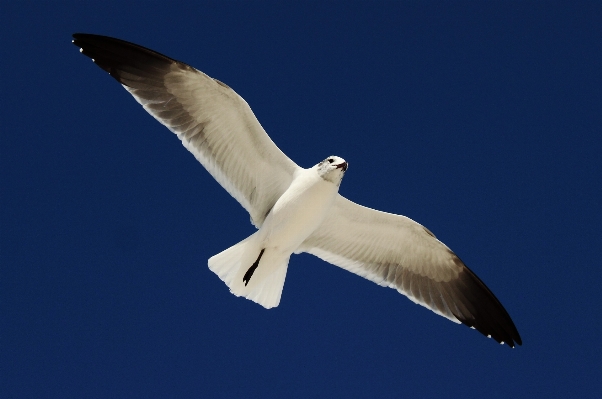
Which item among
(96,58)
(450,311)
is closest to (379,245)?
(450,311)

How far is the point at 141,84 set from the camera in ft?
24.4

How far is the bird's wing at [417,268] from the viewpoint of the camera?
8.31m

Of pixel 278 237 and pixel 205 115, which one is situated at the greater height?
pixel 205 115

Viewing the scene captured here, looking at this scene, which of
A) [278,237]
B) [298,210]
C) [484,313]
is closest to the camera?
[298,210]

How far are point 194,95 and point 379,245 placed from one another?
250cm

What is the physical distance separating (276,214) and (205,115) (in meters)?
1.15

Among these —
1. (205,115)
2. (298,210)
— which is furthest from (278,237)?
(205,115)

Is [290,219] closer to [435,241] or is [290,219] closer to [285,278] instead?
[285,278]

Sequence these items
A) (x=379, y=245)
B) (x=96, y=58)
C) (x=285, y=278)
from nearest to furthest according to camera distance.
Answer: (x=96, y=58) → (x=285, y=278) → (x=379, y=245)

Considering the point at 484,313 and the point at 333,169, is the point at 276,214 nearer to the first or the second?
the point at 333,169

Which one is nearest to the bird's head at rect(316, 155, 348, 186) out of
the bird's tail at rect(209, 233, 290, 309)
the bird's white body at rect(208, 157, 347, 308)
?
the bird's white body at rect(208, 157, 347, 308)

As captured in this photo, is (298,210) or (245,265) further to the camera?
(245,265)

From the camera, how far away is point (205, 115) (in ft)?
24.8

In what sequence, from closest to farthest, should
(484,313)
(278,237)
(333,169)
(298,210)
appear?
1. (333,169)
2. (298,210)
3. (278,237)
4. (484,313)
